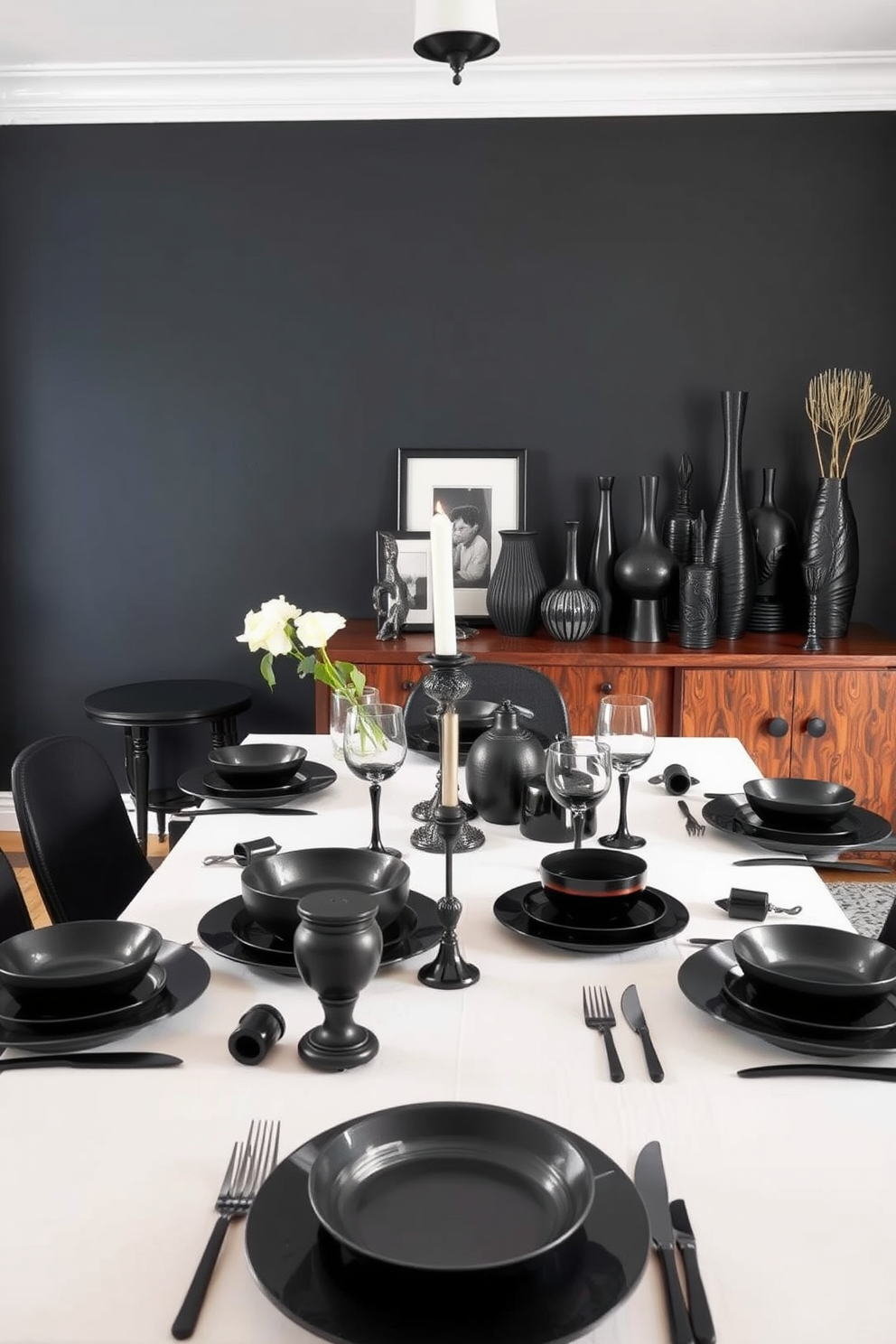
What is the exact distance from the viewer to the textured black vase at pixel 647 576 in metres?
4.07

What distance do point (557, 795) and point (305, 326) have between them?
9.89ft

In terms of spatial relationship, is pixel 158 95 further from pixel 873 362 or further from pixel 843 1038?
pixel 843 1038

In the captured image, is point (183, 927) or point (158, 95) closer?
point (183, 927)

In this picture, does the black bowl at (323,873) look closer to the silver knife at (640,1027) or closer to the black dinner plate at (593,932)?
the black dinner plate at (593,932)

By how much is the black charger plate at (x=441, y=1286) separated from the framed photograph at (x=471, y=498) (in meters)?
3.48

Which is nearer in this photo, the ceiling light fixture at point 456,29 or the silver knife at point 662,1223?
the silver knife at point 662,1223

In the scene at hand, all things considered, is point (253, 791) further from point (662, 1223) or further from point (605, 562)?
point (605, 562)

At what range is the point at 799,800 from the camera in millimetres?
2105

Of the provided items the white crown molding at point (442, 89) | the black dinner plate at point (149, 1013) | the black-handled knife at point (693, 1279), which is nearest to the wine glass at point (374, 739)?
the black dinner plate at point (149, 1013)

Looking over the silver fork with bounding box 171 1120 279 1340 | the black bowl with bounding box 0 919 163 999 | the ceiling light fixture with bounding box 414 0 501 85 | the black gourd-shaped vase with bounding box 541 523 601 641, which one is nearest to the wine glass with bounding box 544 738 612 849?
the black bowl with bounding box 0 919 163 999

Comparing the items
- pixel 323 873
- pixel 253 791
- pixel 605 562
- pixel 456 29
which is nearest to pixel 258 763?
pixel 253 791

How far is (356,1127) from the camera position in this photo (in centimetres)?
102

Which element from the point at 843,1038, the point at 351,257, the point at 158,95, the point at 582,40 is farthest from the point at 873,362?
the point at 843,1038

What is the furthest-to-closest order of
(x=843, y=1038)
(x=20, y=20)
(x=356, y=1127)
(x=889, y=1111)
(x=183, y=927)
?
(x=20, y=20), (x=183, y=927), (x=843, y=1038), (x=889, y=1111), (x=356, y=1127)
